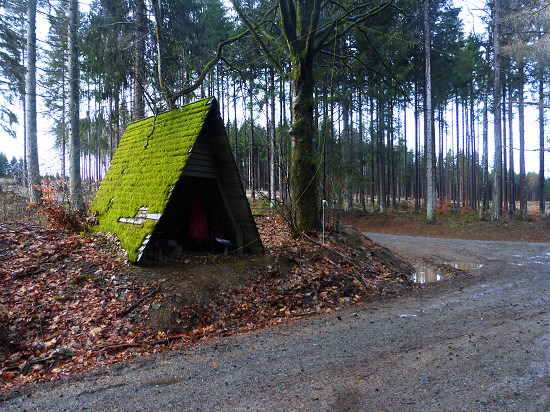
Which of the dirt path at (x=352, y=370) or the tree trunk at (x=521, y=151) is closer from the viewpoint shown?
the dirt path at (x=352, y=370)

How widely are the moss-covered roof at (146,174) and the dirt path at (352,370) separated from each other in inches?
114

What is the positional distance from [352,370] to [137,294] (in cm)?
376

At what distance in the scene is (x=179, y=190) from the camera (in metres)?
8.39

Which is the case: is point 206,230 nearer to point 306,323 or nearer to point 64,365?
point 306,323

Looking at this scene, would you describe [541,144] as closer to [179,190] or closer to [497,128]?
[497,128]

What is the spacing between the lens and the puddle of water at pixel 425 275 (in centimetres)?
876

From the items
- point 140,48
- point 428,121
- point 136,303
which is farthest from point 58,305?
point 428,121

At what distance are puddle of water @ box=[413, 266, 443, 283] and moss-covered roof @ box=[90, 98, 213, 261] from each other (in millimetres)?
6897

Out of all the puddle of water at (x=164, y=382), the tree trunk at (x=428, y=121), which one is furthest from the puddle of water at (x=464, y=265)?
the tree trunk at (x=428, y=121)

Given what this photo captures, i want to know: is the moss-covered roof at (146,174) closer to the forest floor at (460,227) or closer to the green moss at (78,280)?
the green moss at (78,280)

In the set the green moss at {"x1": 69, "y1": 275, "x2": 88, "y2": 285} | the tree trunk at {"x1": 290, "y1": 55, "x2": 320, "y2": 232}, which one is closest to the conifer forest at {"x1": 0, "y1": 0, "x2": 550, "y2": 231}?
the tree trunk at {"x1": 290, "y1": 55, "x2": 320, "y2": 232}

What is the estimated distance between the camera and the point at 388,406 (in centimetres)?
284

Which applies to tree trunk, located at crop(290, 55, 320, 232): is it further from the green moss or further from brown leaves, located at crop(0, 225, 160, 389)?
the green moss

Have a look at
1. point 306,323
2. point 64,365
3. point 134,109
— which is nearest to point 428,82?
point 134,109
